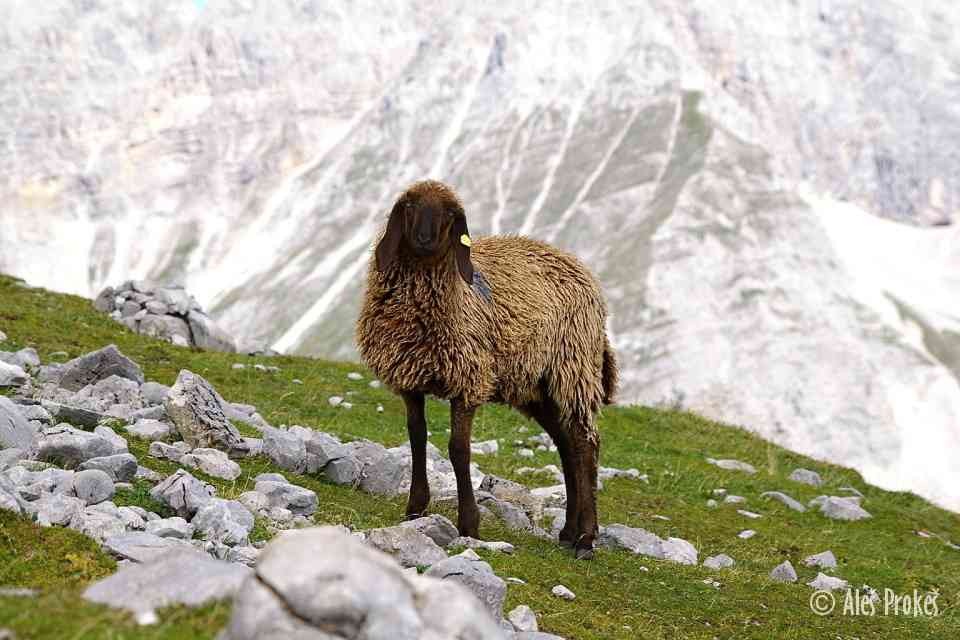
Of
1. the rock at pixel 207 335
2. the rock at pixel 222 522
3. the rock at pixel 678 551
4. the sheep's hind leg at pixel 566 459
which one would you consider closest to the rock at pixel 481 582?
the rock at pixel 222 522

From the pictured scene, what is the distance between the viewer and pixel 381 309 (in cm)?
1372

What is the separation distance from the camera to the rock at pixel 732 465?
2375cm

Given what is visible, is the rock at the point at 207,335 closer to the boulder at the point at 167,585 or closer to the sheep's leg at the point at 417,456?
the sheep's leg at the point at 417,456

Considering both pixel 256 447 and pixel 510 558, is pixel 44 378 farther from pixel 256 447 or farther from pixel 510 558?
pixel 510 558

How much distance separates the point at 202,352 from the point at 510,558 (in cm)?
1370

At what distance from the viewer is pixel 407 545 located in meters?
11.3

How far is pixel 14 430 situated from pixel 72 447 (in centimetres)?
85

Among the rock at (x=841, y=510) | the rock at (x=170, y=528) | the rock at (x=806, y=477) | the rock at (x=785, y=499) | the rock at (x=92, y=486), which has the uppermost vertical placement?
the rock at (x=92, y=486)

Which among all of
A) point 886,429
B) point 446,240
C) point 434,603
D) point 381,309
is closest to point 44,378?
point 381,309

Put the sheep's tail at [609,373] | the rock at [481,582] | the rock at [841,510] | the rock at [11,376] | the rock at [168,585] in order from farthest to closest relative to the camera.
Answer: the rock at [841,510] < the sheep's tail at [609,373] < the rock at [11,376] < the rock at [481,582] < the rock at [168,585]

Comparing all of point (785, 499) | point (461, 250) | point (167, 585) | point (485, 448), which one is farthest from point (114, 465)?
point (785, 499)

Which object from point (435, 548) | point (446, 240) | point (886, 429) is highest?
point (446, 240)

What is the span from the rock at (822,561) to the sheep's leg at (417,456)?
710 centimetres

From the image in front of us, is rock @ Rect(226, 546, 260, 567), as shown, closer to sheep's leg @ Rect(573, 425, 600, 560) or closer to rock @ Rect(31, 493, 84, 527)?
rock @ Rect(31, 493, 84, 527)
